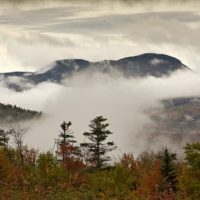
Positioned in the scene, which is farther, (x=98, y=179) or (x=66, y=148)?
(x=66, y=148)

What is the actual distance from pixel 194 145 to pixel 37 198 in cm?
2111

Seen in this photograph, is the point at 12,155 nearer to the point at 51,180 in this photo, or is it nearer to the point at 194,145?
the point at 51,180

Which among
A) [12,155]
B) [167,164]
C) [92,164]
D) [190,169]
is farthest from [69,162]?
[190,169]

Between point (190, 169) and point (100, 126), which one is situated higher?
point (100, 126)

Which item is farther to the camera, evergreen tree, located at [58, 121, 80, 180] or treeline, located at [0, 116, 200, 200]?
evergreen tree, located at [58, 121, 80, 180]

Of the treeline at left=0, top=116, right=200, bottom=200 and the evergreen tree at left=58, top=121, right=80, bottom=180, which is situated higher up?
the evergreen tree at left=58, top=121, right=80, bottom=180

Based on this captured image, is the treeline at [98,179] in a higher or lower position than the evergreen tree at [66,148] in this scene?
lower

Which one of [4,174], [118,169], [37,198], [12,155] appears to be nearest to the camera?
[37,198]

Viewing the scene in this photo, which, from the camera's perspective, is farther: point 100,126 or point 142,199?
point 100,126

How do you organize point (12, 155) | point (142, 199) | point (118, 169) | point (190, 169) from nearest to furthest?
point (142, 199) → point (190, 169) → point (118, 169) → point (12, 155)

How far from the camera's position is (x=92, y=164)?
77125 mm


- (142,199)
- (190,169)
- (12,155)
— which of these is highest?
(12,155)

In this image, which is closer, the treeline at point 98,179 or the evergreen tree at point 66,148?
the treeline at point 98,179

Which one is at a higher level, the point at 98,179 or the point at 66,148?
the point at 66,148
